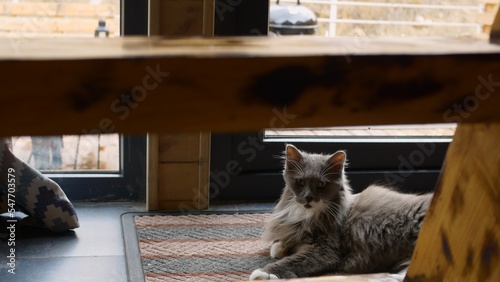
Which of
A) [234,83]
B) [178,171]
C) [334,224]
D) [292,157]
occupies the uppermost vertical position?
[234,83]

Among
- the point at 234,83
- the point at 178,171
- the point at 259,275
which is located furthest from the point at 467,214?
the point at 178,171

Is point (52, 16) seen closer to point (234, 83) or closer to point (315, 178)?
point (315, 178)

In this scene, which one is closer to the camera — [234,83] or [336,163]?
[234,83]

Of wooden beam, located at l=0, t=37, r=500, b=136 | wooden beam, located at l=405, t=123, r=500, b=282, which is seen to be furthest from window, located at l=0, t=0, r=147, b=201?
wooden beam, located at l=0, t=37, r=500, b=136

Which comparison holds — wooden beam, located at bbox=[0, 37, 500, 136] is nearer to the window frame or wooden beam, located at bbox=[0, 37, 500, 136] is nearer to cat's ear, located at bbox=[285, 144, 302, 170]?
cat's ear, located at bbox=[285, 144, 302, 170]

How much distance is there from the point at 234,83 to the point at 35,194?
209 cm

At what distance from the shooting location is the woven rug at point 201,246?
2.36 metres

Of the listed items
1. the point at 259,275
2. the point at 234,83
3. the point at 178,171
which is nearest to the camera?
the point at 234,83

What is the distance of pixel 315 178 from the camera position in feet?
8.35

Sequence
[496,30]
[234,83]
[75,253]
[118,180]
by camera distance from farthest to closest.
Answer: [118,180]
[75,253]
[496,30]
[234,83]

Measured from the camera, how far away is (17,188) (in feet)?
8.39

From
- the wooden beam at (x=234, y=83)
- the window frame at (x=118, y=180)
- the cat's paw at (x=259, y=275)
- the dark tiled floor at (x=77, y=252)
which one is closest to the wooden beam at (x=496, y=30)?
the wooden beam at (x=234, y=83)

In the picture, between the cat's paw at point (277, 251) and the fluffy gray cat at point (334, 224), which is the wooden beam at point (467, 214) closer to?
the fluffy gray cat at point (334, 224)

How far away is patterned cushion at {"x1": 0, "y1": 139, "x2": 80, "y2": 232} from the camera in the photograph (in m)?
2.55
